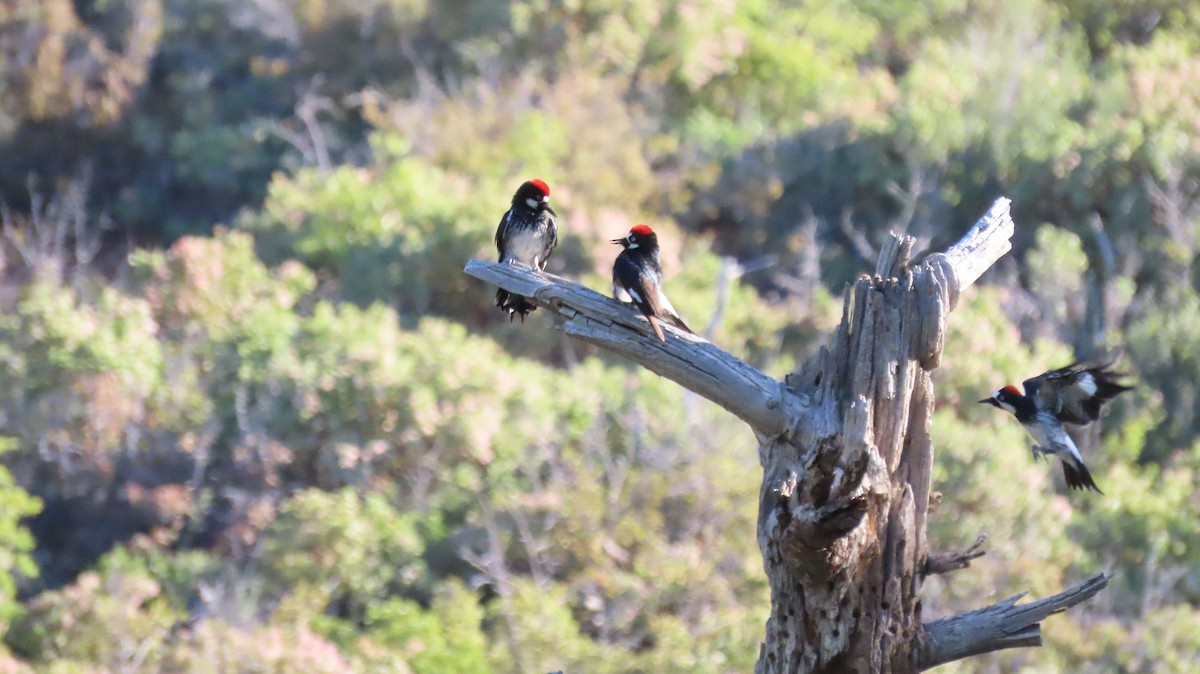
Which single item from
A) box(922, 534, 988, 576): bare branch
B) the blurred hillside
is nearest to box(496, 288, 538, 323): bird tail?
box(922, 534, 988, 576): bare branch

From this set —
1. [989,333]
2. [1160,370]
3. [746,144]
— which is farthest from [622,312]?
[746,144]

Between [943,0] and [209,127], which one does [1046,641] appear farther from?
[209,127]

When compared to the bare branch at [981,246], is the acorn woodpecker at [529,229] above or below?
above

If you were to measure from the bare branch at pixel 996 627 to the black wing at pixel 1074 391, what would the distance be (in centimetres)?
132

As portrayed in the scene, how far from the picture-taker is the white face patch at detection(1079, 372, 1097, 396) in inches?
246

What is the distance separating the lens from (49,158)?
76.7 feet

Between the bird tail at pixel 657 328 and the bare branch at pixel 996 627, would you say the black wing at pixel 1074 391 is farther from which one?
the bird tail at pixel 657 328

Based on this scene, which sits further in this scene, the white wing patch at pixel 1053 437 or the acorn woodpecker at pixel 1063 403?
the white wing patch at pixel 1053 437

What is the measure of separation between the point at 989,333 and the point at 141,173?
14306 mm

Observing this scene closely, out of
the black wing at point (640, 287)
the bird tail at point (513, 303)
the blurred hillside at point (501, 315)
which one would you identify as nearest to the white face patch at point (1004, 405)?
the black wing at point (640, 287)

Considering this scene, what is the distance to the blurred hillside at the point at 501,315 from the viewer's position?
35.9 ft

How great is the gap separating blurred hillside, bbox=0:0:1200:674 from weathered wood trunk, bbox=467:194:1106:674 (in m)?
4.54

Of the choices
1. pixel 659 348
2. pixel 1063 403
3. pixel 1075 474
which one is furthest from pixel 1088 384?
pixel 659 348

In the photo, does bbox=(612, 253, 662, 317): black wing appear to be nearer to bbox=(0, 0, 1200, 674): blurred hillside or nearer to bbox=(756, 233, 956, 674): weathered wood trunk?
bbox=(756, 233, 956, 674): weathered wood trunk
